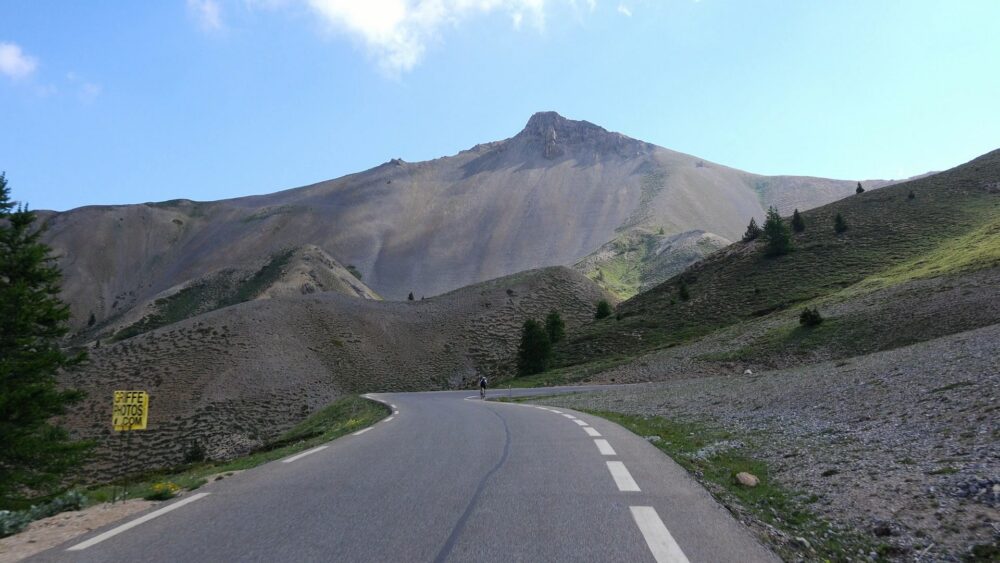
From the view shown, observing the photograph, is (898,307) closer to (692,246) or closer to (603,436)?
(603,436)

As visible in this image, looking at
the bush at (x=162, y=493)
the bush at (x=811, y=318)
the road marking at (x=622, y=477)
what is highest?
the bush at (x=811, y=318)

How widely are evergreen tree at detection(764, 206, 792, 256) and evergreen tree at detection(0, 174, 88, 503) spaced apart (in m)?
69.7

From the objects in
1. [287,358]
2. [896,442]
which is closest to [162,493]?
[896,442]

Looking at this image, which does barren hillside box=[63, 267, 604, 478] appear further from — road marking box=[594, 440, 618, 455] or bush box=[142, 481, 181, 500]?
road marking box=[594, 440, 618, 455]

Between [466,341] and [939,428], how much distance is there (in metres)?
73.1

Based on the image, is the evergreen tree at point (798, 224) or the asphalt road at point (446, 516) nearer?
the asphalt road at point (446, 516)

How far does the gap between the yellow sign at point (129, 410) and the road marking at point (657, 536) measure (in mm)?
→ 9084

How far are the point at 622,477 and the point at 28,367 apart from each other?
2312 cm

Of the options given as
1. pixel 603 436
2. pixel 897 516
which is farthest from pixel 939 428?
pixel 603 436

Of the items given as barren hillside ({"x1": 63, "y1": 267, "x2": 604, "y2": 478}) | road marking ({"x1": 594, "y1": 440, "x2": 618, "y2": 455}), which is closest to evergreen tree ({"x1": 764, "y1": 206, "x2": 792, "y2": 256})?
barren hillside ({"x1": 63, "y1": 267, "x2": 604, "y2": 478})

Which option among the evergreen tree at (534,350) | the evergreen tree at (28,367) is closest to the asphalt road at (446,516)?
the evergreen tree at (28,367)

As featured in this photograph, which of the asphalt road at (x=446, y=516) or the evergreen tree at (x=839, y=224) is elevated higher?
the evergreen tree at (x=839, y=224)

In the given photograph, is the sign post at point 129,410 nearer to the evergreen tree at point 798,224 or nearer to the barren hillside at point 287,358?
the barren hillside at point 287,358

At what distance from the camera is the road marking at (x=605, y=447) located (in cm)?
963
